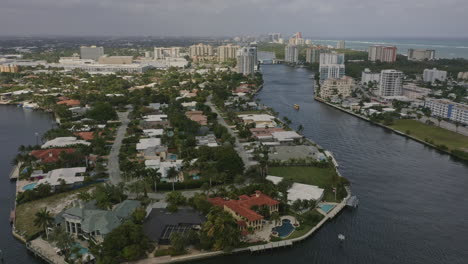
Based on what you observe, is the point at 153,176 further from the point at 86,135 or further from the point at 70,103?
the point at 70,103

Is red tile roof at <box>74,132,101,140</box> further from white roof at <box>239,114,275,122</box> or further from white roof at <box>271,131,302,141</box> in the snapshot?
white roof at <box>271,131,302,141</box>

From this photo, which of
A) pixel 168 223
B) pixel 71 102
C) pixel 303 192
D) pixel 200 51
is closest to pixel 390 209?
pixel 303 192

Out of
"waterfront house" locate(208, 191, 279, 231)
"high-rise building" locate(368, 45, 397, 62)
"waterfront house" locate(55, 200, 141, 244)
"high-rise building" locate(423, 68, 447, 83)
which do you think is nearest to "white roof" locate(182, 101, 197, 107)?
"waterfront house" locate(208, 191, 279, 231)

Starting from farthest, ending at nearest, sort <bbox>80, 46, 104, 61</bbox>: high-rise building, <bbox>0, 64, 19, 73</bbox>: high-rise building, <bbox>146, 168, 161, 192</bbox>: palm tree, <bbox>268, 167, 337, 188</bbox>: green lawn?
1. <bbox>80, 46, 104, 61</bbox>: high-rise building
2. <bbox>0, 64, 19, 73</bbox>: high-rise building
3. <bbox>268, 167, 337, 188</bbox>: green lawn
4. <bbox>146, 168, 161, 192</bbox>: palm tree

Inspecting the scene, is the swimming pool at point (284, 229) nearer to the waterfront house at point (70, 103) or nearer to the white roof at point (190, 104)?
the white roof at point (190, 104)

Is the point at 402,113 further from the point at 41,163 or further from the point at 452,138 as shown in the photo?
the point at 41,163

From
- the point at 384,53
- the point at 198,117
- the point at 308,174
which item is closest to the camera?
the point at 308,174
